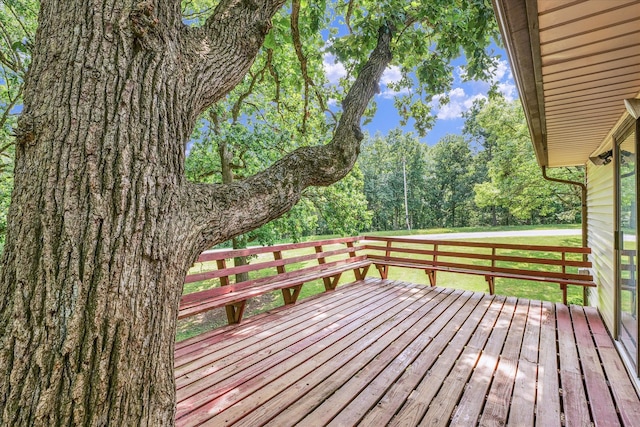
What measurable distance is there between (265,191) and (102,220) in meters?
→ 0.62

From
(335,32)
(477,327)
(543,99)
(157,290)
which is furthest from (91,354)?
(335,32)

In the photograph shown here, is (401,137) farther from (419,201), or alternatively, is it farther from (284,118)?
(284,118)

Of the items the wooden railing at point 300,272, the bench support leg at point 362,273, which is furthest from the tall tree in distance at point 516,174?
the bench support leg at point 362,273

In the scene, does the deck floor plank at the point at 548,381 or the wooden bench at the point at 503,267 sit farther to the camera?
the wooden bench at the point at 503,267

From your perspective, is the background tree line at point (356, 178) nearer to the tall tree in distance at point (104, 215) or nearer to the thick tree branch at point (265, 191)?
the thick tree branch at point (265, 191)

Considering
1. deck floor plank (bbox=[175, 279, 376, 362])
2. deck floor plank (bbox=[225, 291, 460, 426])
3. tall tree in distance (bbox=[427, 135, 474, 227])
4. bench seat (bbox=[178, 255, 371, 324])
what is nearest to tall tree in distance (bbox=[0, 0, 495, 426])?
deck floor plank (bbox=[225, 291, 460, 426])

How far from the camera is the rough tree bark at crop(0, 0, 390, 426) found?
83 cm

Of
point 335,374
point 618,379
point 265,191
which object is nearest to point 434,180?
point 618,379

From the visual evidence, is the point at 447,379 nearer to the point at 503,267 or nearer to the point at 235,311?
the point at 235,311

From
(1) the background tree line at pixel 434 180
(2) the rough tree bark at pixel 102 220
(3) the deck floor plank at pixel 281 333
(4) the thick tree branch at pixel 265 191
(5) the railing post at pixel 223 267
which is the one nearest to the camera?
(2) the rough tree bark at pixel 102 220

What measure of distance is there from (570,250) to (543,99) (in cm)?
327

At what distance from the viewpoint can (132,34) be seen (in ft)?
3.47

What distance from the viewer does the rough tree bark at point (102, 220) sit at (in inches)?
32.6

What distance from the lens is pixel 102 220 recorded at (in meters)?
0.91
